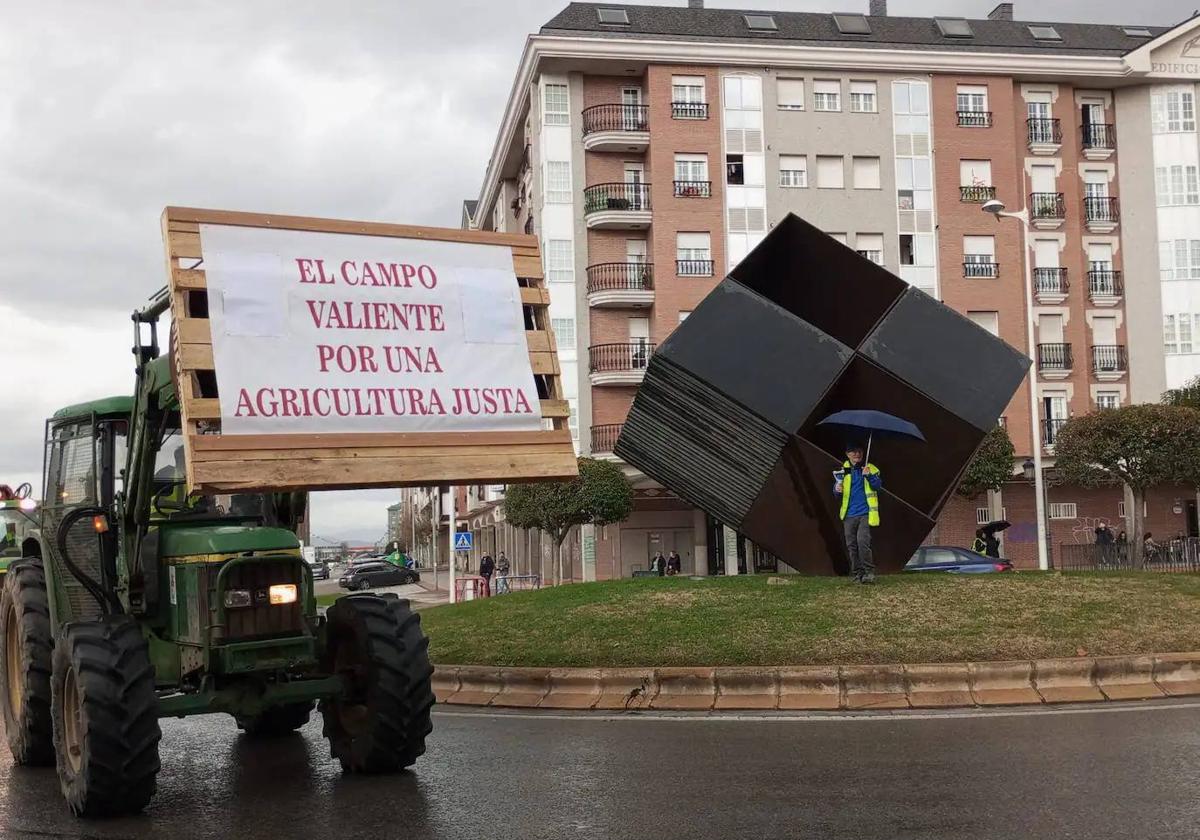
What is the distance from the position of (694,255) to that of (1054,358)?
15.6m

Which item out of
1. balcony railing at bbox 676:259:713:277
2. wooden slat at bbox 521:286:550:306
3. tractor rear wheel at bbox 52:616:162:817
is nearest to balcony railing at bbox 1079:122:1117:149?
balcony railing at bbox 676:259:713:277

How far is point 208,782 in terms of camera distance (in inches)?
309

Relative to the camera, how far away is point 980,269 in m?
48.6

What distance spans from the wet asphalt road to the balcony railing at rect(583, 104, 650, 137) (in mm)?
39776

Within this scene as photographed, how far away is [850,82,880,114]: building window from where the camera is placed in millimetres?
48344

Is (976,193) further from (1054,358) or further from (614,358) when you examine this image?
(614,358)

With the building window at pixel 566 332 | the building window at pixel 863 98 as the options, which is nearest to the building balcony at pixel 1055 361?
the building window at pixel 863 98

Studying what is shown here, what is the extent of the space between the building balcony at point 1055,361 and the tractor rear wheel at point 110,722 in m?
46.9

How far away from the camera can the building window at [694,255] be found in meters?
46.6

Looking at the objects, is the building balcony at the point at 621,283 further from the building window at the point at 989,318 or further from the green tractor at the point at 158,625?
the green tractor at the point at 158,625

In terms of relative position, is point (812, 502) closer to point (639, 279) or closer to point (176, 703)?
point (176, 703)

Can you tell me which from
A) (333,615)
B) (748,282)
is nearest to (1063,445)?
(748,282)

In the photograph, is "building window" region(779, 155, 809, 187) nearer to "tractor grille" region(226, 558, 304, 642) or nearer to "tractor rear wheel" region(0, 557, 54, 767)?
"tractor rear wheel" region(0, 557, 54, 767)

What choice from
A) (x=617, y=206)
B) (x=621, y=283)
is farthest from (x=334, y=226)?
(x=617, y=206)
